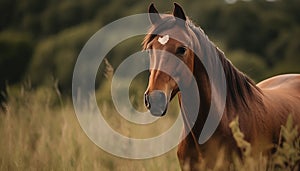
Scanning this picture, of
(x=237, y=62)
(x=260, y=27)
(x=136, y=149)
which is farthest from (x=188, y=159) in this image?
(x=260, y=27)

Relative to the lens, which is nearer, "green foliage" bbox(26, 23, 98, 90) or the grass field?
the grass field

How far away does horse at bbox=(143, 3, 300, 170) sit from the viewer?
3.71m

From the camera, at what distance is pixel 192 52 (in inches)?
152

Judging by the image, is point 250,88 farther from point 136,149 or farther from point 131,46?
point 131,46

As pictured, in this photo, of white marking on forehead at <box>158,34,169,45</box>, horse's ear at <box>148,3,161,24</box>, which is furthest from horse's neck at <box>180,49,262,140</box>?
horse's ear at <box>148,3,161,24</box>

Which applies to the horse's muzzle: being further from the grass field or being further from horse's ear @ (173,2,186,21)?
the grass field

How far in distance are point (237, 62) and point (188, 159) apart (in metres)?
15.2

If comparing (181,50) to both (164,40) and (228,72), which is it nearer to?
(164,40)

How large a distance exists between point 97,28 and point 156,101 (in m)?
23.0

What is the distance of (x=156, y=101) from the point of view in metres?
3.56

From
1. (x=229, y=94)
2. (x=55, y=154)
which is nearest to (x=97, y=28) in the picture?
(x=55, y=154)

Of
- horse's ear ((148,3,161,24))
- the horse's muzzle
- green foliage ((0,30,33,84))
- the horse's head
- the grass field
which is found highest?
horse's ear ((148,3,161,24))

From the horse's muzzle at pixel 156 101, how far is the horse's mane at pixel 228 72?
0.53 m

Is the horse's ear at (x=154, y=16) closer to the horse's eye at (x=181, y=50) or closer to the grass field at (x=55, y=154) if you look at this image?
the horse's eye at (x=181, y=50)
